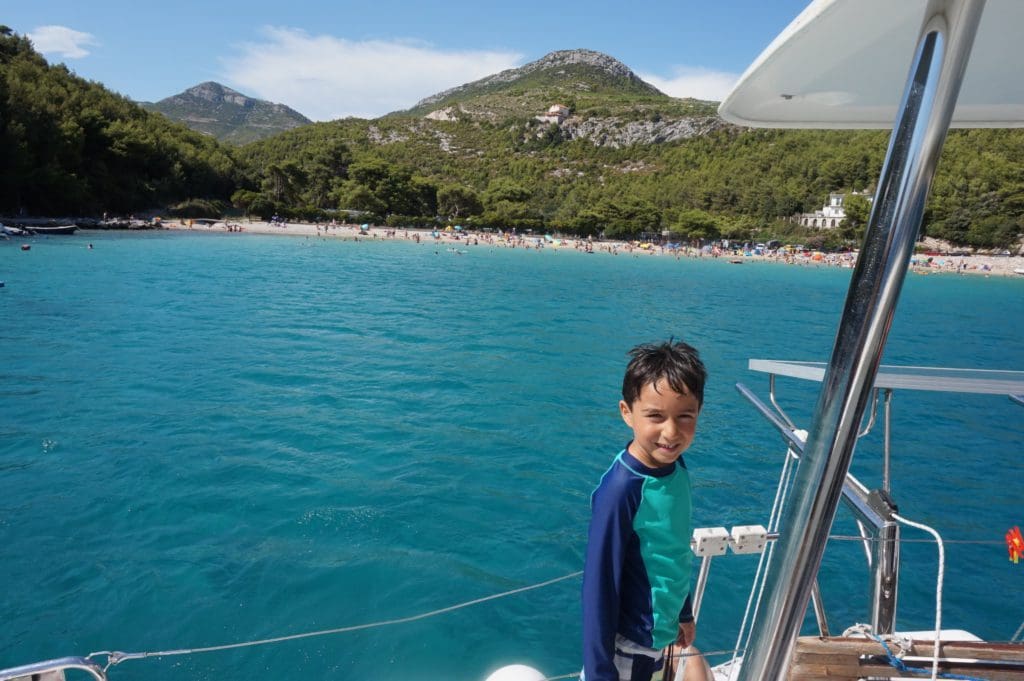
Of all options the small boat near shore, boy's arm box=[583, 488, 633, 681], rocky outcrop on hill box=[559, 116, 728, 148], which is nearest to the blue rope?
boy's arm box=[583, 488, 633, 681]

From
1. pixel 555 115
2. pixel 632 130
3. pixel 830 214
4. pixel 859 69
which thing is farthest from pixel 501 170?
pixel 859 69

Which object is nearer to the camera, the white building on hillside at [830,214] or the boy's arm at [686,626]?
the boy's arm at [686,626]

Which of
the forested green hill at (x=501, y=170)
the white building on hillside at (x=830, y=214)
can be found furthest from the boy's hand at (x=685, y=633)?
the white building on hillside at (x=830, y=214)

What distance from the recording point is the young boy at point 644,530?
1.54 meters

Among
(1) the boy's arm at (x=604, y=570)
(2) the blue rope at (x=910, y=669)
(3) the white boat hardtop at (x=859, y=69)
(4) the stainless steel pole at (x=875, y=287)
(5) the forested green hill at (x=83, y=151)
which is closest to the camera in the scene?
(4) the stainless steel pole at (x=875, y=287)

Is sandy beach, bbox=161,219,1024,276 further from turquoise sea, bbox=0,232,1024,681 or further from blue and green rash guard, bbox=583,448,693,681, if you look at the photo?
blue and green rash guard, bbox=583,448,693,681

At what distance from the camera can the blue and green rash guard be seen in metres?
1.54

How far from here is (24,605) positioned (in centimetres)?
531

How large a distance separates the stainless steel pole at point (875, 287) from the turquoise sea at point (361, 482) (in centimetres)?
286

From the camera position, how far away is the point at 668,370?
161 cm

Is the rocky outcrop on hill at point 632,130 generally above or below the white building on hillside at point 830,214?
above

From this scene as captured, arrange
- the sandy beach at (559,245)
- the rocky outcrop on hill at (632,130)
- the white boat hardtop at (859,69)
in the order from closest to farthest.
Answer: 1. the white boat hardtop at (859,69)
2. the sandy beach at (559,245)
3. the rocky outcrop on hill at (632,130)

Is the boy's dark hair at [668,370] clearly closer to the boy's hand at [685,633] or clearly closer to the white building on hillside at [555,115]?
the boy's hand at [685,633]

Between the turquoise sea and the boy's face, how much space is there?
2.64 meters
